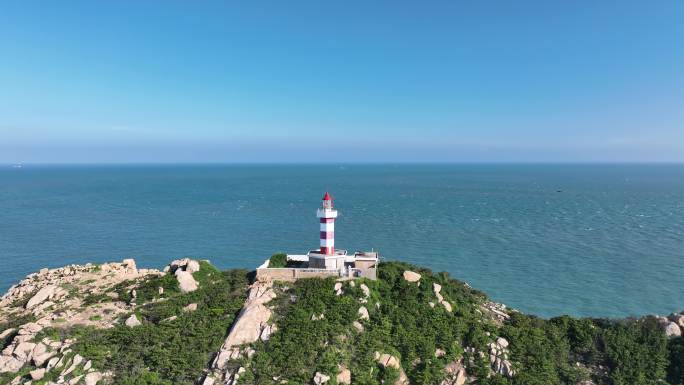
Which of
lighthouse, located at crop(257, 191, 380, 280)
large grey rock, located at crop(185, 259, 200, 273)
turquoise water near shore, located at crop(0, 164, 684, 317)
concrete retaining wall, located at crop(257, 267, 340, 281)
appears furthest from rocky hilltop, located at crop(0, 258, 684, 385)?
turquoise water near shore, located at crop(0, 164, 684, 317)

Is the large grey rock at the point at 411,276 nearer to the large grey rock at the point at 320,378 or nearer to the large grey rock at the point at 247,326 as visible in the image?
the large grey rock at the point at 247,326

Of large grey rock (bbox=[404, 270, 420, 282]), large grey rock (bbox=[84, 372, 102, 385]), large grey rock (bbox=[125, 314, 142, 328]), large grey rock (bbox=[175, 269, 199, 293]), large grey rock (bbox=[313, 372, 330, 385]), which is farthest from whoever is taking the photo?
large grey rock (bbox=[404, 270, 420, 282])

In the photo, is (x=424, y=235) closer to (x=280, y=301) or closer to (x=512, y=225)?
(x=512, y=225)

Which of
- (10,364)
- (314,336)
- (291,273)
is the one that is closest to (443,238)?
(291,273)

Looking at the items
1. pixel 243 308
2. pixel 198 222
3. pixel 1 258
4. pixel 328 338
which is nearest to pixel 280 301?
pixel 243 308

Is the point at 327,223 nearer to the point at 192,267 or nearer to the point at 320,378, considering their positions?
the point at 192,267

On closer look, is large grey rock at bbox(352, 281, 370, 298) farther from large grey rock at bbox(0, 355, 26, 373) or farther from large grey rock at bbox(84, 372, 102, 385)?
large grey rock at bbox(0, 355, 26, 373)

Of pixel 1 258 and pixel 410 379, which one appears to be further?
pixel 1 258
